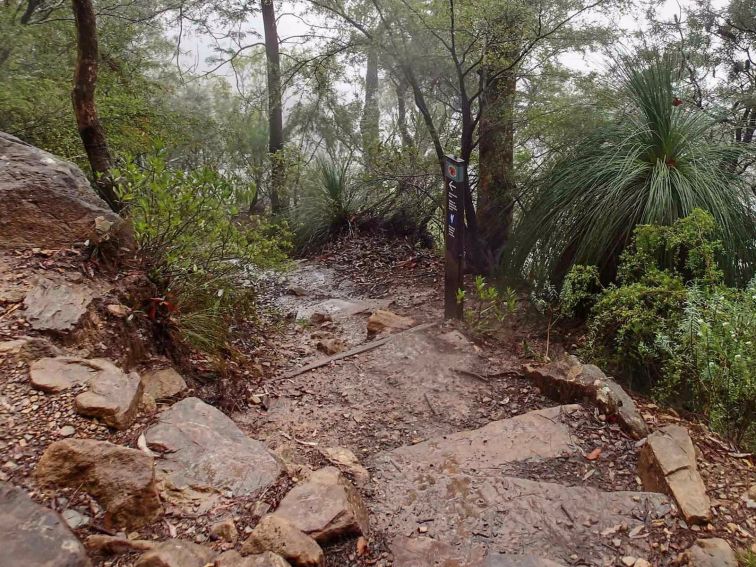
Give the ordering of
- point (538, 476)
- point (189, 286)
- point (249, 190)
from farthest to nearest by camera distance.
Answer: point (249, 190), point (189, 286), point (538, 476)

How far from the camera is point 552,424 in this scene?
9.05ft

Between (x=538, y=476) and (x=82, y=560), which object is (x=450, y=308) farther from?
(x=82, y=560)

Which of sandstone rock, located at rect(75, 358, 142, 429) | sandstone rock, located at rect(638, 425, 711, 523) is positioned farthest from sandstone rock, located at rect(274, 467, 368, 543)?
sandstone rock, located at rect(638, 425, 711, 523)

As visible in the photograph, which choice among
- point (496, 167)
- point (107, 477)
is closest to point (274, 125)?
→ point (496, 167)

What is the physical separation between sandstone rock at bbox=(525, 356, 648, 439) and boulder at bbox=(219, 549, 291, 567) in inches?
71.1

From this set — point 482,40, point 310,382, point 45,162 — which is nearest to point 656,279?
point 310,382

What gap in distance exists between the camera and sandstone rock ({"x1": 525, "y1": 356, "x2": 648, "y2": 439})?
2658mm

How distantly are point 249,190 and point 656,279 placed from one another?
2720mm

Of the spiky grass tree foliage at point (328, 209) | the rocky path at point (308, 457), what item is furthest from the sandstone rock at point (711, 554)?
the spiky grass tree foliage at point (328, 209)

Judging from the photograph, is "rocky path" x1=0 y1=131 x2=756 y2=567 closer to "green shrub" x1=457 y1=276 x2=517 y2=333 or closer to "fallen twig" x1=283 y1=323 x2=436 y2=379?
"fallen twig" x1=283 y1=323 x2=436 y2=379

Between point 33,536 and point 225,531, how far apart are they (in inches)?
21.6

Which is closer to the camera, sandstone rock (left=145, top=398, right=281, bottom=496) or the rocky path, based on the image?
the rocky path

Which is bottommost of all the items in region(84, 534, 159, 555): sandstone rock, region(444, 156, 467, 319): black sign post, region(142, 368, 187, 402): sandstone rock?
region(84, 534, 159, 555): sandstone rock

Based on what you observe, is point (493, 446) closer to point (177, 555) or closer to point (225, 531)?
point (225, 531)
